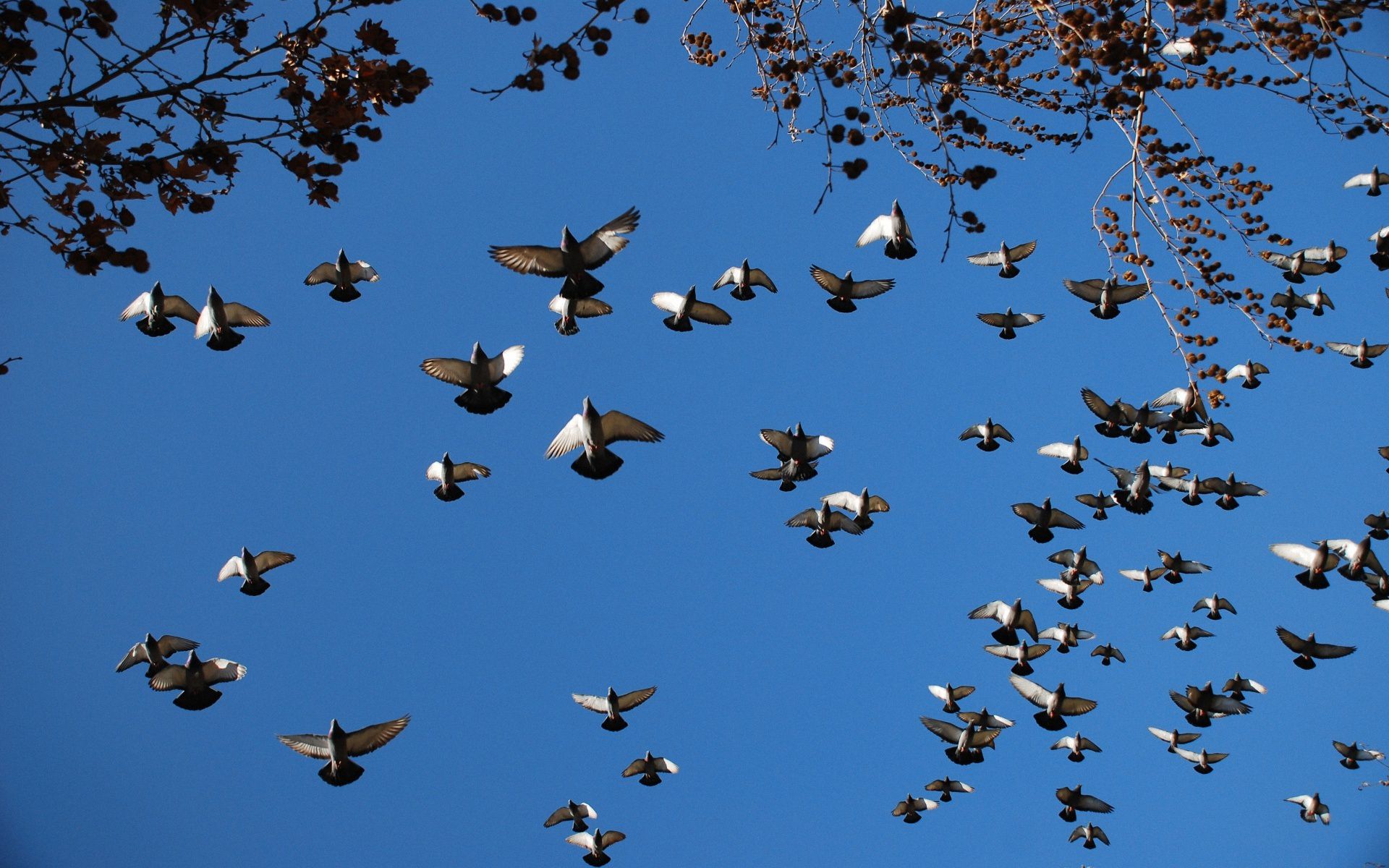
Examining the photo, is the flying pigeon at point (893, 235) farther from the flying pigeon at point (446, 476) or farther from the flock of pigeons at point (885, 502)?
the flying pigeon at point (446, 476)

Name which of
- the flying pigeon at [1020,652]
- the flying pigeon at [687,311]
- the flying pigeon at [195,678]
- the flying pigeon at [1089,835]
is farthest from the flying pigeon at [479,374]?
the flying pigeon at [1089,835]

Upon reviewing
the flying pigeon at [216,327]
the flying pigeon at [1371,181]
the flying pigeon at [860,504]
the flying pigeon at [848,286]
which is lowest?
the flying pigeon at [216,327]

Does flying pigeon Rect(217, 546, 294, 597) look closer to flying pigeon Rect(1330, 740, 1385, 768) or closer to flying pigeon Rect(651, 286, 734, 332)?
flying pigeon Rect(651, 286, 734, 332)

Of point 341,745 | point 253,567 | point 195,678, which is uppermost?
point 253,567

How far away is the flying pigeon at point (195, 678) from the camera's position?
28.0 ft

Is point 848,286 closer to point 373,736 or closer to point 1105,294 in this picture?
point 1105,294

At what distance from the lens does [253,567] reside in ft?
28.8

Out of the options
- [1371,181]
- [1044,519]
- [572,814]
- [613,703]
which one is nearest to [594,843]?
[572,814]

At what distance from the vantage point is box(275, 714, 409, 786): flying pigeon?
7.63 meters

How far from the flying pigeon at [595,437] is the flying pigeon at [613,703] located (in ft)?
14.6

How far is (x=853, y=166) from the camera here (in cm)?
439

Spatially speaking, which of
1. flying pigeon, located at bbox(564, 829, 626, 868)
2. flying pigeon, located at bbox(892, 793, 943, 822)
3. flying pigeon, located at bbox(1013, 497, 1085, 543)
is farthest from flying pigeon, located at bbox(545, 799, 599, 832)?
flying pigeon, located at bbox(1013, 497, 1085, 543)

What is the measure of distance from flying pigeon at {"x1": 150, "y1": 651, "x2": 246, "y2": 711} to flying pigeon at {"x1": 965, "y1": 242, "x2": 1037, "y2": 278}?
29.4 feet

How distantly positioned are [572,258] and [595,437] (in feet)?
5.21
